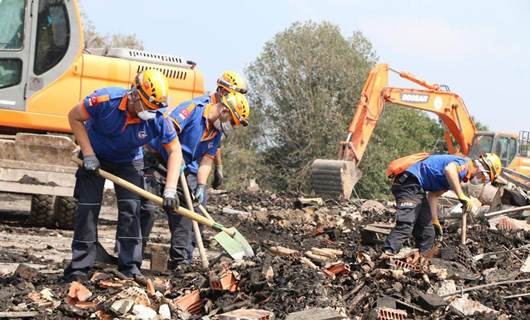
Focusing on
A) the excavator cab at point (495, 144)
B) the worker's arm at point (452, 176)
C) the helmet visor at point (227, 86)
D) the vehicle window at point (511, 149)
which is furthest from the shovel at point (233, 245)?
the vehicle window at point (511, 149)

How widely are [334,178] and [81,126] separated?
13350 mm

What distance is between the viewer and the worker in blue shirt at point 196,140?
7.97 m

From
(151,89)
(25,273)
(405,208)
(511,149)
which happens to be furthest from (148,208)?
(511,149)

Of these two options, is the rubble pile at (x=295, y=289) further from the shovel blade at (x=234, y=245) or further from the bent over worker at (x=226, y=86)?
the bent over worker at (x=226, y=86)

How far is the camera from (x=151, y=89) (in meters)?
6.55

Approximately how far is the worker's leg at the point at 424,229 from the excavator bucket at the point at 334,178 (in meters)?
9.63

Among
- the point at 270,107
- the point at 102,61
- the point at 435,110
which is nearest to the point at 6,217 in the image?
the point at 102,61

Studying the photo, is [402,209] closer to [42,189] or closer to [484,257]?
[484,257]

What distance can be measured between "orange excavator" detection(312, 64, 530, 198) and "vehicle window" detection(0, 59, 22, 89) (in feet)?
32.5

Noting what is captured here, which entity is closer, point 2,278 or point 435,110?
point 2,278

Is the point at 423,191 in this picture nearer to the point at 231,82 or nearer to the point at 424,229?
the point at 424,229

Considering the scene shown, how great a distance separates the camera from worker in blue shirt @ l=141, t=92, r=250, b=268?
797 cm

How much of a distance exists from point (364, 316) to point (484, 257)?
3897 mm

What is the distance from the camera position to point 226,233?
768 centimetres
